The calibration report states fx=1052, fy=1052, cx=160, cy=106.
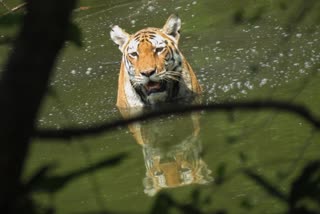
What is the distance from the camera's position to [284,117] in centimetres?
790

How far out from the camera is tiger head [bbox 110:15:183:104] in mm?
9531

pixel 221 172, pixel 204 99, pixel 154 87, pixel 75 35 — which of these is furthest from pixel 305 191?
pixel 154 87

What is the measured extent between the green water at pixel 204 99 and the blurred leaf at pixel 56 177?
1.72 ft

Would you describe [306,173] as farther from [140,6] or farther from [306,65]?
[140,6]

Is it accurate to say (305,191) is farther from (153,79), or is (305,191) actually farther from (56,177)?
(153,79)

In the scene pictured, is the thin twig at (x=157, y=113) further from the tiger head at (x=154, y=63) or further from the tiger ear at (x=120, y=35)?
the tiger ear at (x=120, y=35)

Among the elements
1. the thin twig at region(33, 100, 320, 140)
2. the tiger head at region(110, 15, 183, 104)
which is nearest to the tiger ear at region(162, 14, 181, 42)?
the tiger head at region(110, 15, 183, 104)

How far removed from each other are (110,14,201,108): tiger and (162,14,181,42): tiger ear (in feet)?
0.15

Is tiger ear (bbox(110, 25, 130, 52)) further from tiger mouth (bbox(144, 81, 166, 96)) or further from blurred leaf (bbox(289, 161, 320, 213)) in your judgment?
blurred leaf (bbox(289, 161, 320, 213))

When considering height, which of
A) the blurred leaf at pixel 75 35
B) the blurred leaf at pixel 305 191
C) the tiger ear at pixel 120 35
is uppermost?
the blurred leaf at pixel 75 35

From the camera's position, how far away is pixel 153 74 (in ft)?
31.0

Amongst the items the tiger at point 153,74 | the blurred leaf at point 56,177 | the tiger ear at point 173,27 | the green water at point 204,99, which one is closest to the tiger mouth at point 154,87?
the tiger at point 153,74

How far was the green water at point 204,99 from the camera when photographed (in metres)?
6.09

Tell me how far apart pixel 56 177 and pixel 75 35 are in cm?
29
